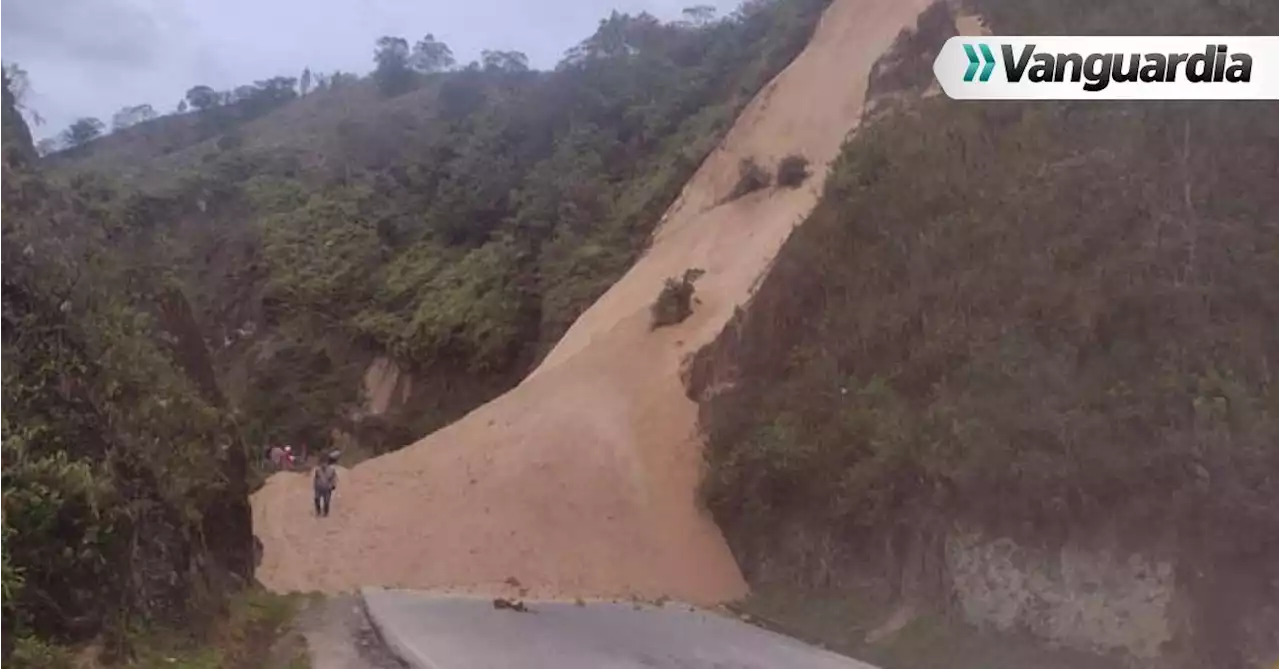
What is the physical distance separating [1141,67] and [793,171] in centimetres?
1190

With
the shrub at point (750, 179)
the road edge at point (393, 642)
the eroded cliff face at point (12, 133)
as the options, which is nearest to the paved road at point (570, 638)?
the road edge at point (393, 642)

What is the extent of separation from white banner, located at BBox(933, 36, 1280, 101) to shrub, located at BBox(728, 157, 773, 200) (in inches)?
414

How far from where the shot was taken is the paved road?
32.5 ft

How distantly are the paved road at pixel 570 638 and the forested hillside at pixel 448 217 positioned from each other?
1320 cm

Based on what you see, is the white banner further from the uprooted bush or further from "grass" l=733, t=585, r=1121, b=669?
the uprooted bush

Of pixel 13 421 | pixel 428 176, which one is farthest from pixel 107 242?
pixel 428 176

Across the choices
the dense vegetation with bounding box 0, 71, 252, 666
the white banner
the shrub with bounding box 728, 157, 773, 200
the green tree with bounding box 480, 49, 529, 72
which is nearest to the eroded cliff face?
the dense vegetation with bounding box 0, 71, 252, 666

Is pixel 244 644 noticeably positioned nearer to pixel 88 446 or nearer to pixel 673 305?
pixel 88 446

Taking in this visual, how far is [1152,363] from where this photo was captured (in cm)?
1133

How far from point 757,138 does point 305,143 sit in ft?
96.4

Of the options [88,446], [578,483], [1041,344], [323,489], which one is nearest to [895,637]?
[1041,344]

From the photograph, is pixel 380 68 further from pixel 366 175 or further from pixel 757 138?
pixel 757 138

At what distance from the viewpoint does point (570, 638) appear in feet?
37.2

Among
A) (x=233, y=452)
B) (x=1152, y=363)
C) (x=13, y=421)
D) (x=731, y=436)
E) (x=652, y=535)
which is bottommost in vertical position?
(x=652, y=535)
